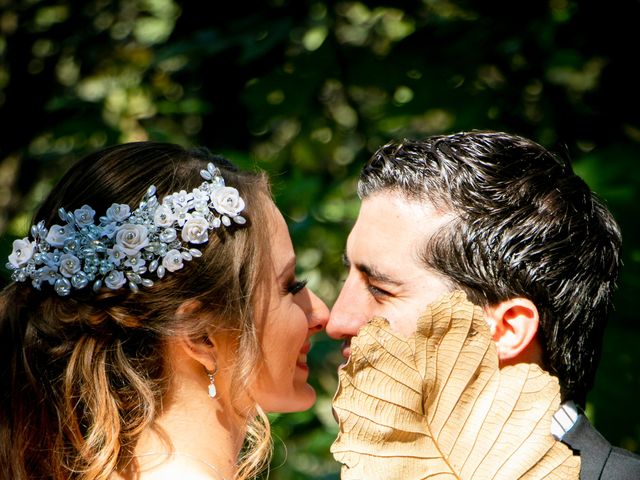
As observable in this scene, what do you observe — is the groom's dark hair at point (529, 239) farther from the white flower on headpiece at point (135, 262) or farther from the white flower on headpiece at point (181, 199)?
the white flower on headpiece at point (135, 262)

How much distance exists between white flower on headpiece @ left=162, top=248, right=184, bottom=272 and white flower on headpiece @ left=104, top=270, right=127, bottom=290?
0.45 ft

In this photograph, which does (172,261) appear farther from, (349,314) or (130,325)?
(349,314)

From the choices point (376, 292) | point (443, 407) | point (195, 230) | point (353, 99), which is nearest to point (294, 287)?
point (376, 292)

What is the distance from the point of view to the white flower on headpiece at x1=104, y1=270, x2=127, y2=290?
8.87 ft

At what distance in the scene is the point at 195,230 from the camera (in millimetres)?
2787

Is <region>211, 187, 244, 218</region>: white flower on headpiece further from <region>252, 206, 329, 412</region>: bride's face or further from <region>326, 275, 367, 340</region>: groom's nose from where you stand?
<region>326, 275, 367, 340</region>: groom's nose

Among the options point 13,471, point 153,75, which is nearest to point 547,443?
point 13,471

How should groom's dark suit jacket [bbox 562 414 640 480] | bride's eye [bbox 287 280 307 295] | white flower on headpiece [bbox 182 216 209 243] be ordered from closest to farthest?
1. groom's dark suit jacket [bbox 562 414 640 480]
2. white flower on headpiece [bbox 182 216 209 243]
3. bride's eye [bbox 287 280 307 295]

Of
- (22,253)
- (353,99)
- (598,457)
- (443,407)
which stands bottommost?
(353,99)

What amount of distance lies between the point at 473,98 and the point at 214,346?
216 centimetres

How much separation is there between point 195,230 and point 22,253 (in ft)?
1.94

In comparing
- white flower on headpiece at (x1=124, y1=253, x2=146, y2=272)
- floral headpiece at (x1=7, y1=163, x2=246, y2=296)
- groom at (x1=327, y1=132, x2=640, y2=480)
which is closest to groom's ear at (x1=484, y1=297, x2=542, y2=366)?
groom at (x1=327, y1=132, x2=640, y2=480)

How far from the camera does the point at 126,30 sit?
6.11 meters

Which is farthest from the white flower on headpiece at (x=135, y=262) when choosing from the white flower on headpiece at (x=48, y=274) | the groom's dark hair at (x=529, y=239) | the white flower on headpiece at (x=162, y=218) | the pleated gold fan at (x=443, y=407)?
the pleated gold fan at (x=443, y=407)
